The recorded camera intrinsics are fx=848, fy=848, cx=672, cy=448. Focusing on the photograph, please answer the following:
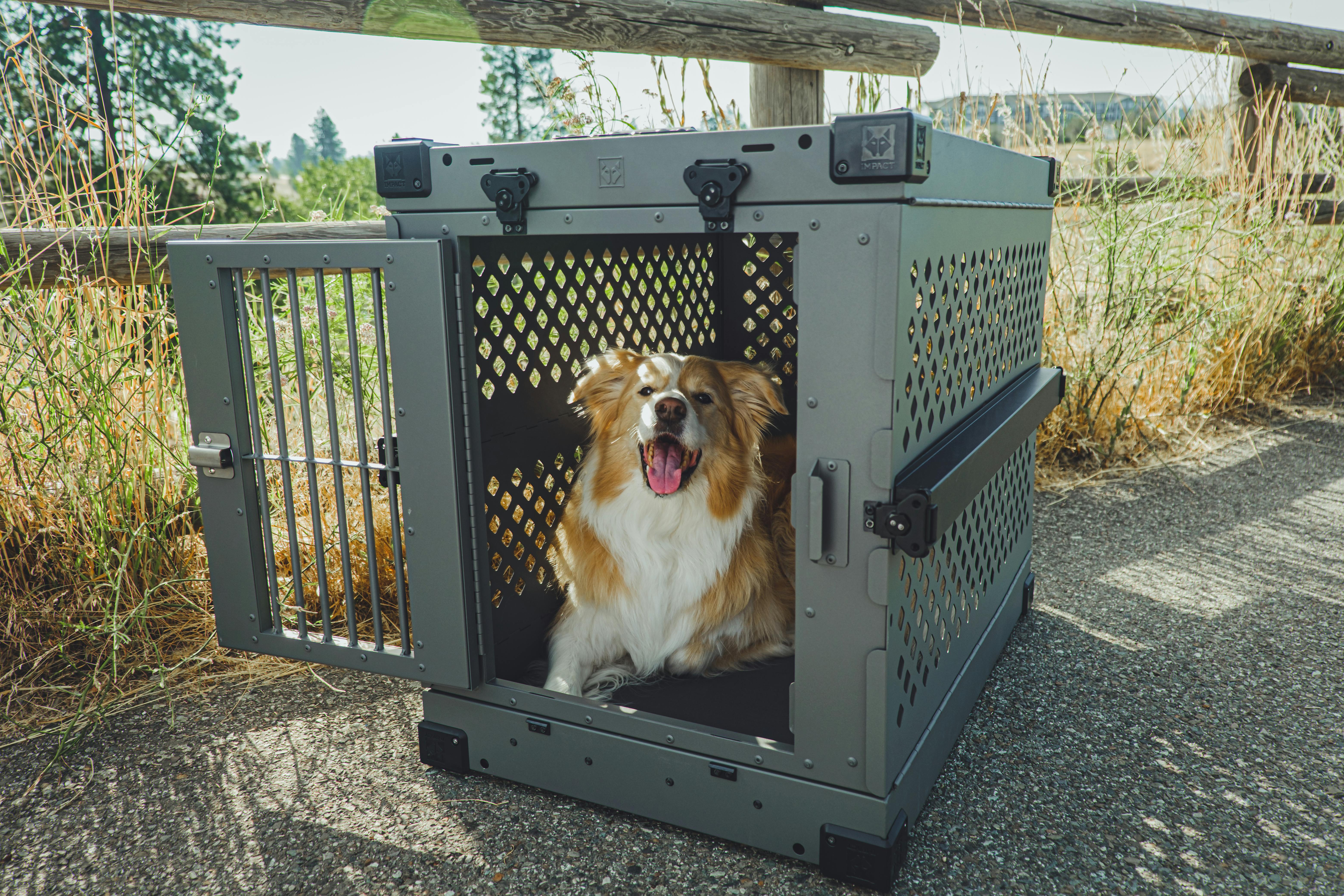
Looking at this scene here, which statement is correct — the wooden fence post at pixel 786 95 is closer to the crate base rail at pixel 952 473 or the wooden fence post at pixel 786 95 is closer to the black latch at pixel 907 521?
the crate base rail at pixel 952 473

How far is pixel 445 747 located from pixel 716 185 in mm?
1322

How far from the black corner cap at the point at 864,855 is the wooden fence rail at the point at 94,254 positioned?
1950mm

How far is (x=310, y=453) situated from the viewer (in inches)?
68.1

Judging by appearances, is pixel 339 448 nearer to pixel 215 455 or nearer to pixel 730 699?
pixel 215 455

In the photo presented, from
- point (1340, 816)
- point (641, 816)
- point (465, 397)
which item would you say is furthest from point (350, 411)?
point (1340, 816)

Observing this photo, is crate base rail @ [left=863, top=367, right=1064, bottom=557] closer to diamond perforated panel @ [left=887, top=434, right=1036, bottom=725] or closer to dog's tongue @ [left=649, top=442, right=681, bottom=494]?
diamond perforated panel @ [left=887, top=434, right=1036, bottom=725]

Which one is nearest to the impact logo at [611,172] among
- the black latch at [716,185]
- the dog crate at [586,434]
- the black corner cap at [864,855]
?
the dog crate at [586,434]

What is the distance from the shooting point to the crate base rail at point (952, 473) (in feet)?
4.28

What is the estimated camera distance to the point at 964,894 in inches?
58.7

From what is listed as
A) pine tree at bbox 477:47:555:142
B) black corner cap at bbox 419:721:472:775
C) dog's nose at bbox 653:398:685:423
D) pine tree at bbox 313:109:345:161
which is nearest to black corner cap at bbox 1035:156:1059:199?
dog's nose at bbox 653:398:685:423

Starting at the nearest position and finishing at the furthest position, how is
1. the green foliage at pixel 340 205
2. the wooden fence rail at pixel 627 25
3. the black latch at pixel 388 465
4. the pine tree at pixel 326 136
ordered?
the black latch at pixel 388 465 < the wooden fence rail at pixel 627 25 < the green foliage at pixel 340 205 < the pine tree at pixel 326 136

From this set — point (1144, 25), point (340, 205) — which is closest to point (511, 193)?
point (340, 205)

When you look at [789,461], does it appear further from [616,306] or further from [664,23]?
[664,23]

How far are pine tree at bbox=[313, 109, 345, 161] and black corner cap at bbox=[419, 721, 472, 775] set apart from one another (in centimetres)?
5832
